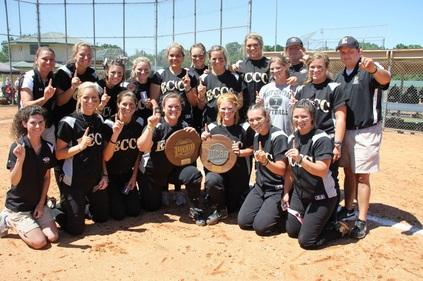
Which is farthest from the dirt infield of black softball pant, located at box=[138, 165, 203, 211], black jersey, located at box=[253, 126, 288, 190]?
black jersey, located at box=[253, 126, 288, 190]

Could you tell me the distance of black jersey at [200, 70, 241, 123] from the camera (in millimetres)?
5363

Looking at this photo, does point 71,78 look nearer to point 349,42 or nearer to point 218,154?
point 218,154

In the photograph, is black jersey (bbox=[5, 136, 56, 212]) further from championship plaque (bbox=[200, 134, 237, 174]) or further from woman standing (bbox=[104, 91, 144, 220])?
championship plaque (bbox=[200, 134, 237, 174])

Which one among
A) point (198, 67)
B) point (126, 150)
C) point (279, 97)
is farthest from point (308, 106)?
point (126, 150)

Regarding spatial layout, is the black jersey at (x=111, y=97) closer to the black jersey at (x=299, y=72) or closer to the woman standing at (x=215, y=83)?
the woman standing at (x=215, y=83)

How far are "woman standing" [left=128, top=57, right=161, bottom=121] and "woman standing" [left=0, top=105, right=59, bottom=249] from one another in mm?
1411

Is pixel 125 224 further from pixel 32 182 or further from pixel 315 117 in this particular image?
pixel 315 117

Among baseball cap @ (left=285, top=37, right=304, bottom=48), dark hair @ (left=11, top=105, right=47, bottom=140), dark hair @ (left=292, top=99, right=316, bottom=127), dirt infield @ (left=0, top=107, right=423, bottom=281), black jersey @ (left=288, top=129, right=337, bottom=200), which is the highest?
baseball cap @ (left=285, top=37, right=304, bottom=48)

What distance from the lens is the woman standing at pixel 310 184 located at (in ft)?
13.4

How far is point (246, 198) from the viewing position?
4906mm

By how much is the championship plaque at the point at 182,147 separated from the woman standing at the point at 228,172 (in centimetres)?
14

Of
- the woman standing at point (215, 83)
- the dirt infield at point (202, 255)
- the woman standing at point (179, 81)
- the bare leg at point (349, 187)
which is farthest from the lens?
the woman standing at point (179, 81)

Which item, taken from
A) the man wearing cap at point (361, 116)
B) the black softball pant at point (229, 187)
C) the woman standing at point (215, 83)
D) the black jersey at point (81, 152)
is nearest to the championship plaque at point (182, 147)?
the black softball pant at point (229, 187)

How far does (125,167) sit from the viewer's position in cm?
515
